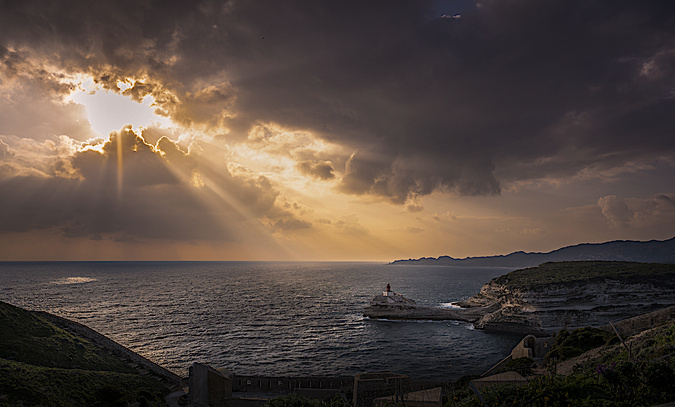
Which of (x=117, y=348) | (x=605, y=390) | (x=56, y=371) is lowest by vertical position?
(x=117, y=348)

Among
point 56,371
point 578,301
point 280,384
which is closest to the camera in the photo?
point 56,371

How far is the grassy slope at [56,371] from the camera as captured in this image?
2297 centimetres

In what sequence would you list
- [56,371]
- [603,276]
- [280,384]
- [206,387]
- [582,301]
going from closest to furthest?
[56,371]
[206,387]
[280,384]
[582,301]
[603,276]

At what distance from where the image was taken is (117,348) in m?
41.5

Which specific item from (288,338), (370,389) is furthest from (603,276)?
(370,389)

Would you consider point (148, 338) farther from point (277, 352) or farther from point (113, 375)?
point (113, 375)

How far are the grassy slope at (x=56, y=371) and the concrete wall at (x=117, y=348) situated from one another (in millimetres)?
1506

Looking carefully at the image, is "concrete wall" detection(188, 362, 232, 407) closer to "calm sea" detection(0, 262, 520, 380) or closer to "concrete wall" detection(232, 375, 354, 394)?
"concrete wall" detection(232, 375, 354, 394)

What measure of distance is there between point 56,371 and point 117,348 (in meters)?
15.7

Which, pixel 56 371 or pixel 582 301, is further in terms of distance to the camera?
pixel 582 301

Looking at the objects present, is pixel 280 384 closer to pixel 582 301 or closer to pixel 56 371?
pixel 56 371

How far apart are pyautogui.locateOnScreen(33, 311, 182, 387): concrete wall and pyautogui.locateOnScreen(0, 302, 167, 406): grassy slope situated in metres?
1.51

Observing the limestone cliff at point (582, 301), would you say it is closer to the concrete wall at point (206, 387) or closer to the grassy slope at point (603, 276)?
the grassy slope at point (603, 276)

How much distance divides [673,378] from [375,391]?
70.6ft
